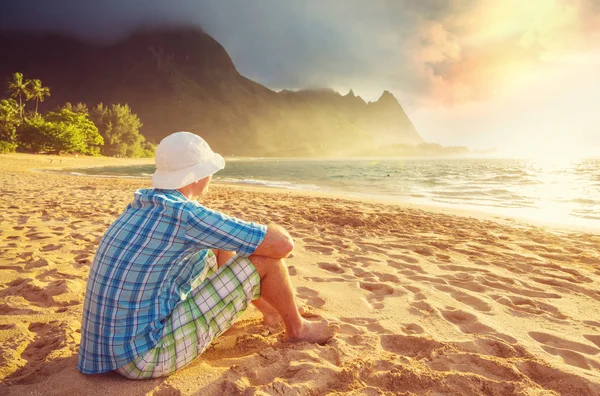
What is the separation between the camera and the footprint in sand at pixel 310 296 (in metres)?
3.02

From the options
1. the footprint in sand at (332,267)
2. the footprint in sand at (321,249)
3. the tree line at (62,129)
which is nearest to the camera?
the footprint in sand at (332,267)

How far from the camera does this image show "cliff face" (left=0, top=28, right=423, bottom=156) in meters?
144

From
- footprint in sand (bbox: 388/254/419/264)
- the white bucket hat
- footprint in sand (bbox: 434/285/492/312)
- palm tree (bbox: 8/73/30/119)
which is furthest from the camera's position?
palm tree (bbox: 8/73/30/119)

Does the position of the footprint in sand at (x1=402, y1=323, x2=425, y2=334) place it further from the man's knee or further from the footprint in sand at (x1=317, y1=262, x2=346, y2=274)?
the footprint in sand at (x1=317, y1=262, x2=346, y2=274)

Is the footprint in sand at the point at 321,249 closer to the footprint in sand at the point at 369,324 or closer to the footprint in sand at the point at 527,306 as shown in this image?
the footprint in sand at the point at 369,324

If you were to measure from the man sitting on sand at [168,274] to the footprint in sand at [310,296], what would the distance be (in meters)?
1.13

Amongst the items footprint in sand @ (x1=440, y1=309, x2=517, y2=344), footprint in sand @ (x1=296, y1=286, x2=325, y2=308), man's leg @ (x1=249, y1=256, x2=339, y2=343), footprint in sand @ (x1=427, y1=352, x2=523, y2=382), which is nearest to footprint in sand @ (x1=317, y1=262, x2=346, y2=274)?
footprint in sand @ (x1=296, y1=286, x2=325, y2=308)

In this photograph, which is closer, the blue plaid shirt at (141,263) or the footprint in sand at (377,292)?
the blue plaid shirt at (141,263)

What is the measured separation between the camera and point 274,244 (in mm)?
1843

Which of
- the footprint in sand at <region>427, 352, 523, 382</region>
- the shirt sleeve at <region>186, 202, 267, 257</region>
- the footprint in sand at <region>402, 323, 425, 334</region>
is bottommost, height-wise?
the footprint in sand at <region>402, 323, 425, 334</region>

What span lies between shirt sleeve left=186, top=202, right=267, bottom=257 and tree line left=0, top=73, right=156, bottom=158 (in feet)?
149

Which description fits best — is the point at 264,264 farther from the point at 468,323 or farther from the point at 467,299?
the point at 467,299

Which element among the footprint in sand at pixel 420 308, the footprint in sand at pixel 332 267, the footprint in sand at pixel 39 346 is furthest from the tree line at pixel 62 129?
the footprint in sand at pixel 420 308

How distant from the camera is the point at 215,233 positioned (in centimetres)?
164
